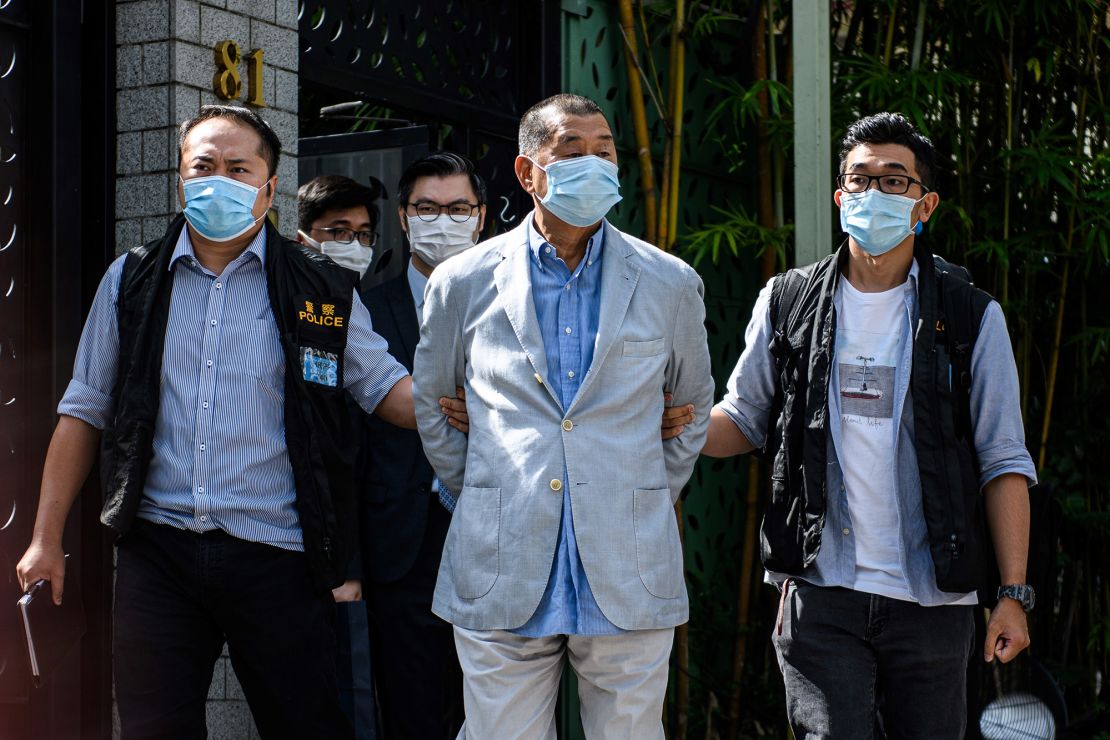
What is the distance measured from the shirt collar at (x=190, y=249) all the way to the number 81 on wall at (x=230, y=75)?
1.01 meters

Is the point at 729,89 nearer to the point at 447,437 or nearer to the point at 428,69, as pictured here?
the point at 428,69

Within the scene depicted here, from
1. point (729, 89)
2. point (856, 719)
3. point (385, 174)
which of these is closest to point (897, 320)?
point (856, 719)

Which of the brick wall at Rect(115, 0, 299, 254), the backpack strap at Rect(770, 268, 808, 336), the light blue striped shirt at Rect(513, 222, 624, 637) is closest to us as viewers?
the light blue striped shirt at Rect(513, 222, 624, 637)

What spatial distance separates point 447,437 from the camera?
3330mm

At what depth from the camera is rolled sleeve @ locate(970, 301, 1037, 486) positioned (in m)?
3.52

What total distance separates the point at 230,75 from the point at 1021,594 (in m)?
2.76

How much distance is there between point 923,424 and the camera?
11.4 feet

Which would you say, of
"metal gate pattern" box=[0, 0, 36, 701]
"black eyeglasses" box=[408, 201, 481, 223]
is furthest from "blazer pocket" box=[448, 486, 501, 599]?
"metal gate pattern" box=[0, 0, 36, 701]

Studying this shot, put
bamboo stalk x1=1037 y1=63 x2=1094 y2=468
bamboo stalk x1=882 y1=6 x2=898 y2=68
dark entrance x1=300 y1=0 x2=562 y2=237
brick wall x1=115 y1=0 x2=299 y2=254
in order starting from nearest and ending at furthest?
brick wall x1=115 y1=0 x2=299 y2=254
dark entrance x1=300 y1=0 x2=562 y2=237
bamboo stalk x1=1037 y1=63 x2=1094 y2=468
bamboo stalk x1=882 y1=6 x2=898 y2=68

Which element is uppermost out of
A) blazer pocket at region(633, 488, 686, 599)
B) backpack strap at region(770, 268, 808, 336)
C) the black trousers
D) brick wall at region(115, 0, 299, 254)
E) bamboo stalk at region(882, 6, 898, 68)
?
bamboo stalk at region(882, 6, 898, 68)

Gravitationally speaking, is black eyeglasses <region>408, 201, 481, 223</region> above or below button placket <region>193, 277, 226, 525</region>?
above

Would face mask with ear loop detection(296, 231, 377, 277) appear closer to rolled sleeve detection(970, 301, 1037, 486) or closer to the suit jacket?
the suit jacket

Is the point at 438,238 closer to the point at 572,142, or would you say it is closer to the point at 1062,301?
the point at 572,142

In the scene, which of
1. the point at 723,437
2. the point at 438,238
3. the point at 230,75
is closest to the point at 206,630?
the point at 723,437
